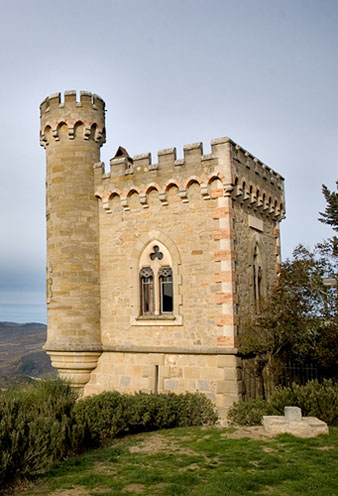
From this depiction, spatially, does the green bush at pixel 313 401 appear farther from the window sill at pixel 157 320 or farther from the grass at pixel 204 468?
the window sill at pixel 157 320

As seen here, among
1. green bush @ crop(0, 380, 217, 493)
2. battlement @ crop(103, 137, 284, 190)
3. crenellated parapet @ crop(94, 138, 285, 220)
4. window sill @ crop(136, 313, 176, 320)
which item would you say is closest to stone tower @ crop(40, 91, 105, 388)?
crenellated parapet @ crop(94, 138, 285, 220)

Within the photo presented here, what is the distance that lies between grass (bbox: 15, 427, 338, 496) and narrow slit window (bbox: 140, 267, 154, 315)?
16.1 feet

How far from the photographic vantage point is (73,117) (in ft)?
52.6

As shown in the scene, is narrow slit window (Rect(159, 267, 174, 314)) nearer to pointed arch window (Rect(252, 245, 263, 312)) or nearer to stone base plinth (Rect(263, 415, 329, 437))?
pointed arch window (Rect(252, 245, 263, 312))

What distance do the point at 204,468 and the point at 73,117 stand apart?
11.7m

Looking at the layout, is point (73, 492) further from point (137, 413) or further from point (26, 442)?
point (137, 413)

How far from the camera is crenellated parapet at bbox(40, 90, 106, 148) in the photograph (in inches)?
632

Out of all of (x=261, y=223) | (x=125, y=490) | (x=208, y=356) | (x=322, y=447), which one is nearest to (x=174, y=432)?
(x=208, y=356)

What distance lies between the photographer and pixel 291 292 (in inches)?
600

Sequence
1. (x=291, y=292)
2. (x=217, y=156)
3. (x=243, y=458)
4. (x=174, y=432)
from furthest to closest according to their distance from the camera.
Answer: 1. (x=291, y=292)
2. (x=217, y=156)
3. (x=174, y=432)
4. (x=243, y=458)

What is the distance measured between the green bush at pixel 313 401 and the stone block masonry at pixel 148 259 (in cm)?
141

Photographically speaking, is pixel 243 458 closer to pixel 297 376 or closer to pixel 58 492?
pixel 58 492

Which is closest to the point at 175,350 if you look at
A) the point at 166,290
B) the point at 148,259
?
the point at 166,290

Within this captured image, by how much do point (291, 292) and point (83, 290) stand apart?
21.5 ft
